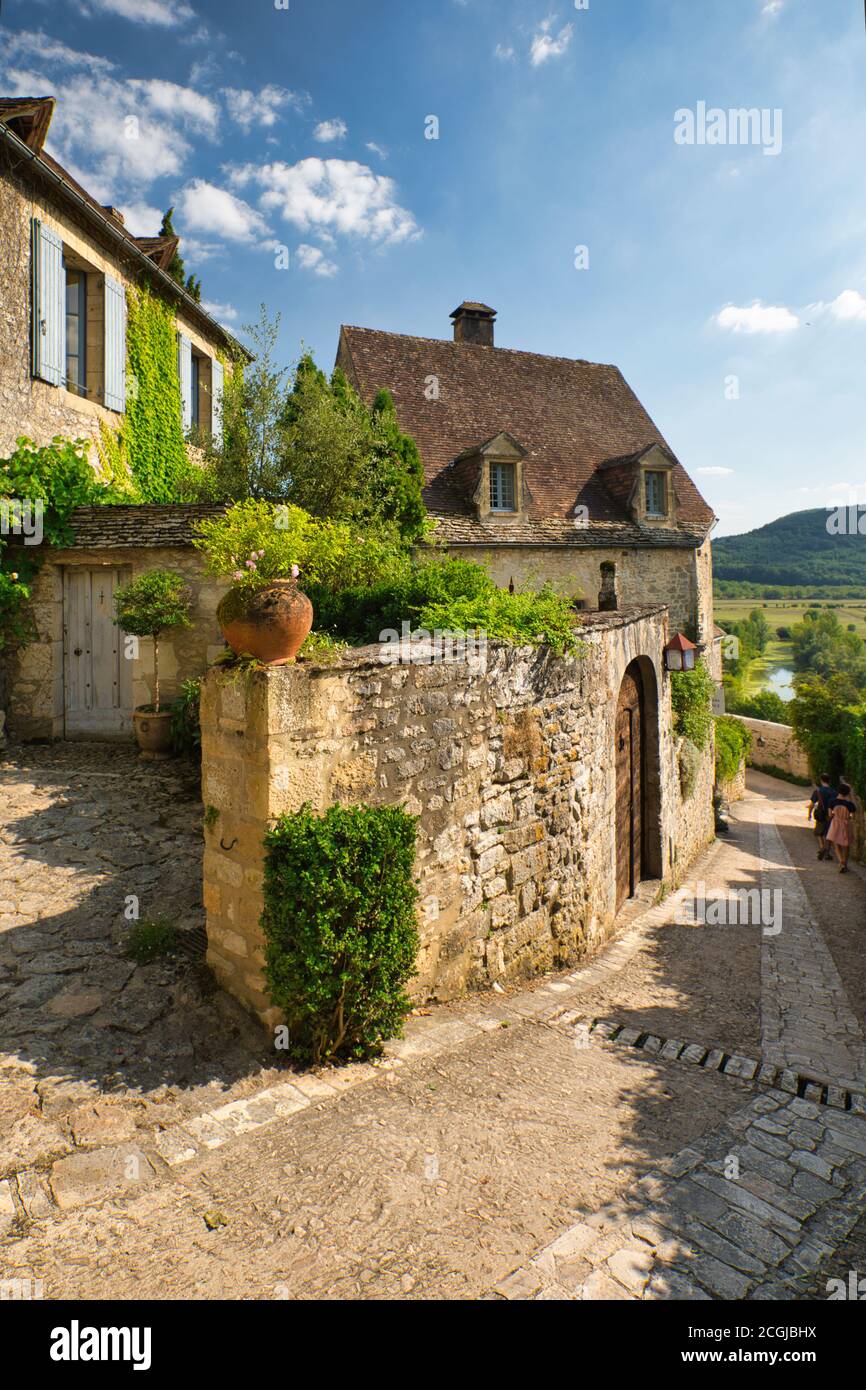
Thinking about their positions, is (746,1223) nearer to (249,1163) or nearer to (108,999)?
(249,1163)

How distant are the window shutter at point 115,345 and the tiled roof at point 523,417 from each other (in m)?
6.20

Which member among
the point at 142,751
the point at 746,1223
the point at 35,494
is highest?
the point at 35,494

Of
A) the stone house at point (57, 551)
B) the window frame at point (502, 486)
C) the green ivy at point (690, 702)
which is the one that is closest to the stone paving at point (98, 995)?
the stone house at point (57, 551)

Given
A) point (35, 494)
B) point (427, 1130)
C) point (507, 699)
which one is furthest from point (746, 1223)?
point (35, 494)

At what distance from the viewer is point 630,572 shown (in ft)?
60.0

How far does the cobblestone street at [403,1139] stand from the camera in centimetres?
300

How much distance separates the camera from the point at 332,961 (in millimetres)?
4113

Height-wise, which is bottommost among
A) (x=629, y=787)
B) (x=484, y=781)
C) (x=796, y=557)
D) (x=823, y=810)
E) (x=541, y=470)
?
(x=823, y=810)

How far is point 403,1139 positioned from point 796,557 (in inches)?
4449

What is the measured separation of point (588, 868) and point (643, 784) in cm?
335

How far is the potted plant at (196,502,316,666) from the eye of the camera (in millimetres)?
4250

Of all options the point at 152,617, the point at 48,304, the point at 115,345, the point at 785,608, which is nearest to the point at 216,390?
the point at 115,345

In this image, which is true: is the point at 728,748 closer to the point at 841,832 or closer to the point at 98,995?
the point at 841,832

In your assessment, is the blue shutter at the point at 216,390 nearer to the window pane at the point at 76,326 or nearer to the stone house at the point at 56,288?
the stone house at the point at 56,288
